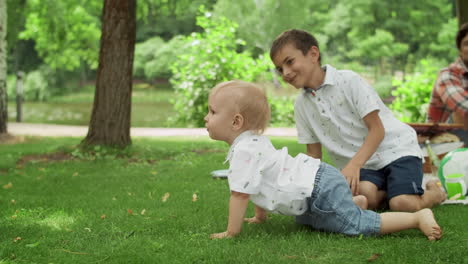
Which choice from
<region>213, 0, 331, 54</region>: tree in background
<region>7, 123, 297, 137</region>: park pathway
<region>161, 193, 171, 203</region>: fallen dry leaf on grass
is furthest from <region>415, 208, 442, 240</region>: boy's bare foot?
<region>213, 0, 331, 54</region>: tree in background

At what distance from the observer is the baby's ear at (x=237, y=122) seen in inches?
106

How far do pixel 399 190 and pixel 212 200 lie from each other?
4.25 feet

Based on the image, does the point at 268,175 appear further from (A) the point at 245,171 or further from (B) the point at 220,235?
(B) the point at 220,235

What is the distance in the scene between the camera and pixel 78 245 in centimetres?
271

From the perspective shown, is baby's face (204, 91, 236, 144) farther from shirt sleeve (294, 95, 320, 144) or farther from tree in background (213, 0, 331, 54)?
tree in background (213, 0, 331, 54)

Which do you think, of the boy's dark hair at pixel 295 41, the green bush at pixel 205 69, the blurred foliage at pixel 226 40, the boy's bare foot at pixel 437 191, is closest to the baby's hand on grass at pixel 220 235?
the boy's dark hair at pixel 295 41

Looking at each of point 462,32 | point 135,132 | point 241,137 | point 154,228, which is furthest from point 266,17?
point 241,137

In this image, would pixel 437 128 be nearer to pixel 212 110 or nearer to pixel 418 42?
pixel 212 110

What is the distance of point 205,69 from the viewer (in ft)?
37.8

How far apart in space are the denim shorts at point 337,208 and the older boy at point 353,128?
0.36 metres

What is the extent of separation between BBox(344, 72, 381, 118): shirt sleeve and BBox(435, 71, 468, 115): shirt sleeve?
1.97 metres

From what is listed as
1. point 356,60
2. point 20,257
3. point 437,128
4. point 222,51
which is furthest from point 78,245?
point 356,60

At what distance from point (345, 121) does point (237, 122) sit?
936 millimetres

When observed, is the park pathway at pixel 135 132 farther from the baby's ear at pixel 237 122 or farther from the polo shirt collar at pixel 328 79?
the baby's ear at pixel 237 122
